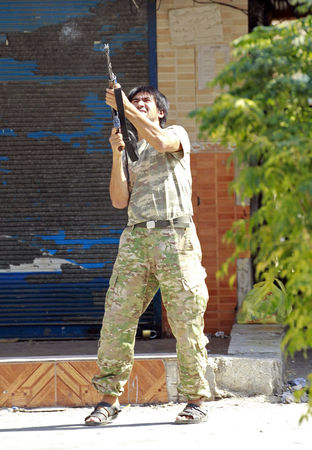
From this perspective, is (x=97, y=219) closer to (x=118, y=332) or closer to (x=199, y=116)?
(x=118, y=332)

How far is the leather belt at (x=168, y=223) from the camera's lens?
220 inches

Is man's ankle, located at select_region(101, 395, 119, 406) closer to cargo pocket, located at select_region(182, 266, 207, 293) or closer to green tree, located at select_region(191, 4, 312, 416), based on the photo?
cargo pocket, located at select_region(182, 266, 207, 293)

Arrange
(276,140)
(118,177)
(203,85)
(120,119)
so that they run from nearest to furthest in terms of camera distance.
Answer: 1. (276,140)
2. (120,119)
3. (118,177)
4. (203,85)

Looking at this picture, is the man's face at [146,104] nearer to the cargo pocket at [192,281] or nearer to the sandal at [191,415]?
the cargo pocket at [192,281]

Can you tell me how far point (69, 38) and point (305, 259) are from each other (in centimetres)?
513

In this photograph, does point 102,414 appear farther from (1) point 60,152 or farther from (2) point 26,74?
(2) point 26,74

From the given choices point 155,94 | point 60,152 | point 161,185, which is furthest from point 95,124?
point 161,185

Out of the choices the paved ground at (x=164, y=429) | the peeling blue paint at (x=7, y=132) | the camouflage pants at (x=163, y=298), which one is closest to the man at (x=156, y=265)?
the camouflage pants at (x=163, y=298)

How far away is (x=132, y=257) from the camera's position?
5.62 metres

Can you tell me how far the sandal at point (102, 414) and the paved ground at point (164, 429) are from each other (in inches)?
1.6

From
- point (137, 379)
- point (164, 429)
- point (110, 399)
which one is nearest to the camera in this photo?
point (164, 429)

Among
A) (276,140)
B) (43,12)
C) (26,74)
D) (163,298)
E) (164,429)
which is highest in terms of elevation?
(43,12)

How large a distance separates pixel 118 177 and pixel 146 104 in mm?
479

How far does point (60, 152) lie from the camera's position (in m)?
7.81
